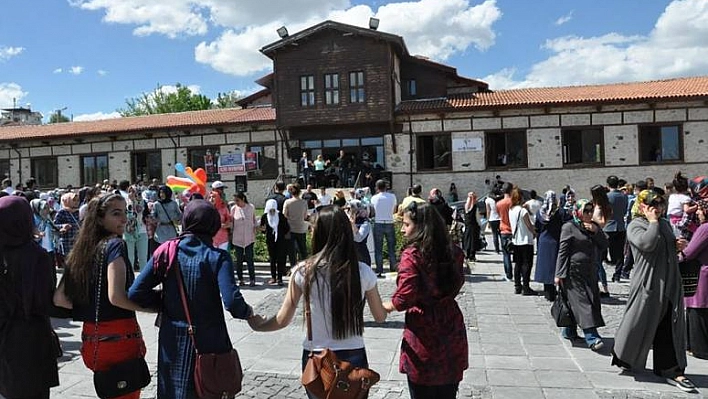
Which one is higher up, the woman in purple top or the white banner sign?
the white banner sign

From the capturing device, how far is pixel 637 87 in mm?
22781

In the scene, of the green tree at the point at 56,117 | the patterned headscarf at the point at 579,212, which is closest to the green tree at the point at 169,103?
the green tree at the point at 56,117

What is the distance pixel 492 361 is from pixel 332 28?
66.3 ft

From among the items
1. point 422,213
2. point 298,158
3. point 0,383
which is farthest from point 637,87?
point 0,383

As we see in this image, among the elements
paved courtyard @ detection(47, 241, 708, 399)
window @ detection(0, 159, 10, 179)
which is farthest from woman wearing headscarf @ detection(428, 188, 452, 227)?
window @ detection(0, 159, 10, 179)

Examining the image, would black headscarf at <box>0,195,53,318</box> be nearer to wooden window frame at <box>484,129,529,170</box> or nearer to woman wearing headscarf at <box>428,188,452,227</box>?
woman wearing headscarf at <box>428,188,452,227</box>

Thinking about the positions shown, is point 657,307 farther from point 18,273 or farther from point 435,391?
point 18,273

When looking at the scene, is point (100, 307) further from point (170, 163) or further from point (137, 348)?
point (170, 163)

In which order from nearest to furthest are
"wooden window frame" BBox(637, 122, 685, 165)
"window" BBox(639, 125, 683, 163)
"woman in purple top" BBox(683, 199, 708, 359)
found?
"woman in purple top" BBox(683, 199, 708, 359)
"wooden window frame" BBox(637, 122, 685, 165)
"window" BBox(639, 125, 683, 163)

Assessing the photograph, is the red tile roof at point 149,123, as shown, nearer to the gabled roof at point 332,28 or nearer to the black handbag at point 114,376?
the gabled roof at point 332,28

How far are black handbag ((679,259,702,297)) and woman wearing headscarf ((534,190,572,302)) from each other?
8.12 ft

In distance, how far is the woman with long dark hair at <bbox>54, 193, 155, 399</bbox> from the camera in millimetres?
3104

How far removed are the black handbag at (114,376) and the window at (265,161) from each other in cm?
2233

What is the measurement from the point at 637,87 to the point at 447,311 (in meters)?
23.3
